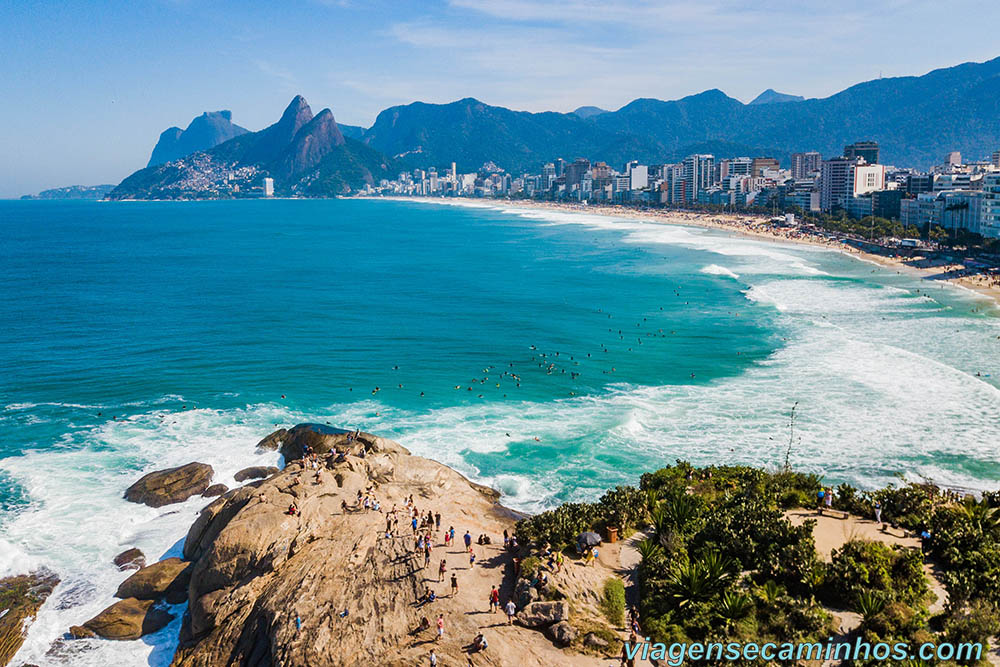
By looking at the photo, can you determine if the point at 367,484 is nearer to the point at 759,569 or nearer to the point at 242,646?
the point at 242,646

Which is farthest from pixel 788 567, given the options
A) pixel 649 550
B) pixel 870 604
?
pixel 649 550

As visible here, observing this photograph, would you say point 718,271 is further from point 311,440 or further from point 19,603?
point 19,603

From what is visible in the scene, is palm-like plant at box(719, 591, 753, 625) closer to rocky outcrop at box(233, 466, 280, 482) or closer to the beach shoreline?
rocky outcrop at box(233, 466, 280, 482)

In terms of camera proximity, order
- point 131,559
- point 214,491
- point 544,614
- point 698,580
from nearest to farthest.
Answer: point 698,580 < point 544,614 < point 131,559 < point 214,491

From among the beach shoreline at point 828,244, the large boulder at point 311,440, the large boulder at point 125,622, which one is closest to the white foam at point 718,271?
the beach shoreline at point 828,244

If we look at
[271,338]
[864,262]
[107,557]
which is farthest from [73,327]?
[864,262]

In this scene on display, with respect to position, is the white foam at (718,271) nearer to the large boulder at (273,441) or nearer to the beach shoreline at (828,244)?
Result: the beach shoreline at (828,244)
